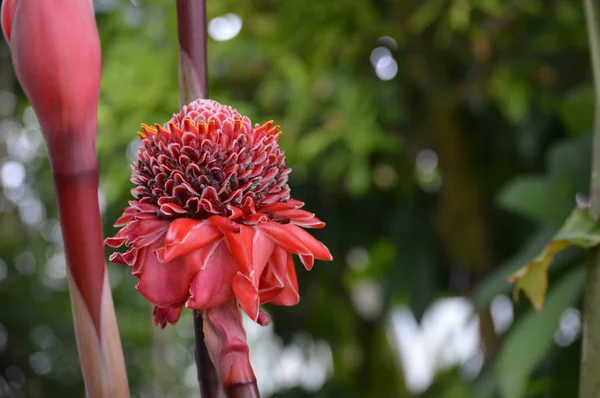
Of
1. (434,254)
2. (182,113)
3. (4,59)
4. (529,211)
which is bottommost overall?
(434,254)

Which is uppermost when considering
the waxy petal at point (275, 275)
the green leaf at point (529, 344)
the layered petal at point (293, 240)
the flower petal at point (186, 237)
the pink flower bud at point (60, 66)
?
the pink flower bud at point (60, 66)

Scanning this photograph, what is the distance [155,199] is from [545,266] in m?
0.21

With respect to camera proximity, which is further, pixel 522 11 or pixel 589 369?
pixel 522 11

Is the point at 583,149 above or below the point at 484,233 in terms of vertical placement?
above

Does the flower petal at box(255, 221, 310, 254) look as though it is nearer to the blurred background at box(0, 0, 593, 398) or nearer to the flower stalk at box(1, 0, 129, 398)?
the flower stalk at box(1, 0, 129, 398)

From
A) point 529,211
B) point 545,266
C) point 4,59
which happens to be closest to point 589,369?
point 545,266

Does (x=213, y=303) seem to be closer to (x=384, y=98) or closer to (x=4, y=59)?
(x=384, y=98)

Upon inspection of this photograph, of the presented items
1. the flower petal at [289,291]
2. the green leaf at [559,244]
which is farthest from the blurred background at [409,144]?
the flower petal at [289,291]

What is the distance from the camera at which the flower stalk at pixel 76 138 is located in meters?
0.14

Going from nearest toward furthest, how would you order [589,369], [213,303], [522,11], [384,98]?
[213,303]
[589,369]
[522,11]
[384,98]

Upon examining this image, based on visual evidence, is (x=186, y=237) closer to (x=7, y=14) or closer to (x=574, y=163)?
(x=7, y=14)

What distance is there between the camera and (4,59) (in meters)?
1.46

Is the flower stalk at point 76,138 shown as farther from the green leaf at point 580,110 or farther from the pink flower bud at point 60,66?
the green leaf at point 580,110

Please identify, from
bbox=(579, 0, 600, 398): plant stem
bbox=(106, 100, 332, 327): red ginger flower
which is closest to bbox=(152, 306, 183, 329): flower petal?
bbox=(106, 100, 332, 327): red ginger flower
